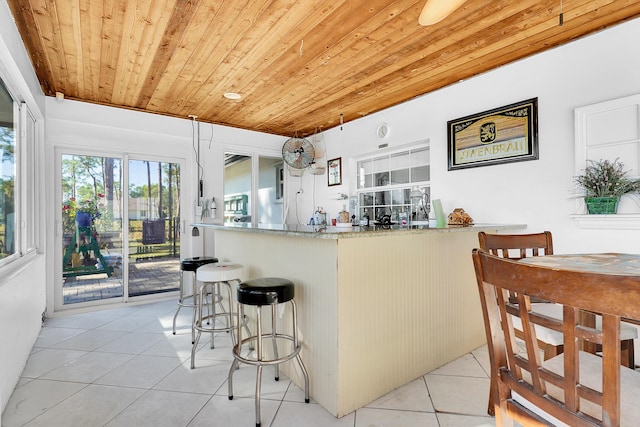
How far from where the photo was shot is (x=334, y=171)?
4918mm

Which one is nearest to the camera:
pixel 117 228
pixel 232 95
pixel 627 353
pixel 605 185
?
pixel 627 353

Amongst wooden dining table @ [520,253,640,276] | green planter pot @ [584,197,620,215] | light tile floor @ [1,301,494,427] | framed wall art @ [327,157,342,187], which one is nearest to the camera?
wooden dining table @ [520,253,640,276]

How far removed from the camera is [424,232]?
2.04 metres

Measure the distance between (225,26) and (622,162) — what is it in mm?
3010

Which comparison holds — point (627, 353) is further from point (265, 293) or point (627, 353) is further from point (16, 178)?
point (16, 178)

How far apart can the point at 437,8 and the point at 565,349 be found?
1.47m

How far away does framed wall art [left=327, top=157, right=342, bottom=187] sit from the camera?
15.8 ft

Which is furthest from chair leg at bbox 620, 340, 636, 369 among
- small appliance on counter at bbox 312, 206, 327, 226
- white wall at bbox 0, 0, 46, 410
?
small appliance on counter at bbox 312, 206, 327, 226

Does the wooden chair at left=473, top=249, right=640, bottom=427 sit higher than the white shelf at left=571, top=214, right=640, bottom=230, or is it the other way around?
the white shelf at left=571, top=214, right=640, bottom=230

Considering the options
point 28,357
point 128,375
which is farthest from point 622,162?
point 28,357

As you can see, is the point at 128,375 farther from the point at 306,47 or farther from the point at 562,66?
the point at 562,66

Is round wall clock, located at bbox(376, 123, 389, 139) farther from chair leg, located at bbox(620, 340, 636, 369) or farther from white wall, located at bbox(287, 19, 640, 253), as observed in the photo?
chair leg, located at bbox(620, 340, 636, 369)

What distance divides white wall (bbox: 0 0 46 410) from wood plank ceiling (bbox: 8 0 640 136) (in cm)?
19

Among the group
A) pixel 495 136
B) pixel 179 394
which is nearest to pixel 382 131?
pixel 495 136
